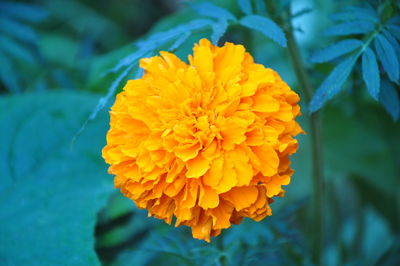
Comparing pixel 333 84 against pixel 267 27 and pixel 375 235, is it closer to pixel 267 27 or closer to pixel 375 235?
pixel 267 27

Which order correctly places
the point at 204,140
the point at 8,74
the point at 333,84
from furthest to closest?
the point at 8,74
the point at 333,84
the point at 204,140

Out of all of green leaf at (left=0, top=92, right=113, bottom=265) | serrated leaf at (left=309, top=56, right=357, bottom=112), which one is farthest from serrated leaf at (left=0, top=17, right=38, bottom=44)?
serrated leaf at (left=309, top=56, right=357, bottom=112)

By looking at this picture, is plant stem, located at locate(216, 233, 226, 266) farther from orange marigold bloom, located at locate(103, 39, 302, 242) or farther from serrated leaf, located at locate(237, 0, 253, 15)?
serrated leaf, located at locate(237, 0, 253, 15)

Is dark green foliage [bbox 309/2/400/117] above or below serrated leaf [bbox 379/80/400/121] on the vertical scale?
above

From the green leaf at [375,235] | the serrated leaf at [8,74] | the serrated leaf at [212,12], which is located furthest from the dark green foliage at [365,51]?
the serrated leaf at [8,74]

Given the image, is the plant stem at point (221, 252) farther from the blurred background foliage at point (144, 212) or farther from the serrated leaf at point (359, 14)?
the serrated leaf at point (359, 14)

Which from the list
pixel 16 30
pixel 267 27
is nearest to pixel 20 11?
pixel 16 30

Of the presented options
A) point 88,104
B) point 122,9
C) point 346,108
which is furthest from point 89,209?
point 122,9
